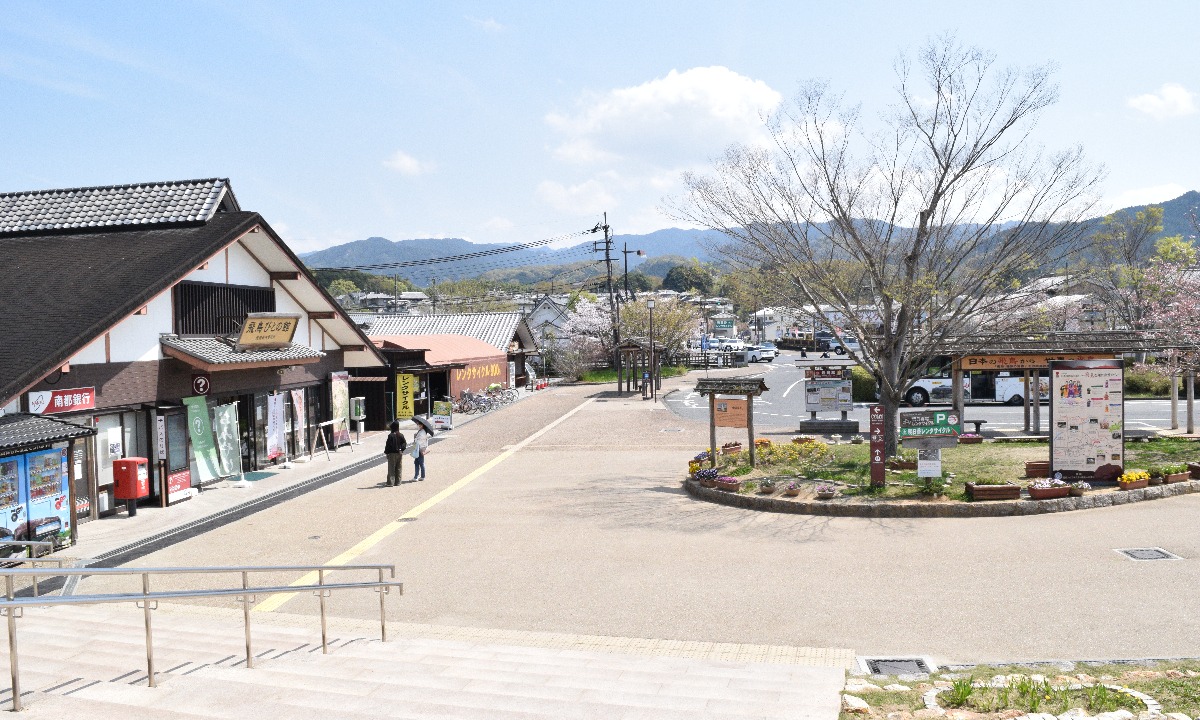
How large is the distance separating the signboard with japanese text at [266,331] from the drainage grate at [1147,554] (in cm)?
1613

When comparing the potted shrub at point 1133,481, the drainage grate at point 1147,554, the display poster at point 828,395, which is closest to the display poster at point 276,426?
the display poster at point 828,395

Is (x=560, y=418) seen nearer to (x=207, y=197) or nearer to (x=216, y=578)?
(x=207, y=197)

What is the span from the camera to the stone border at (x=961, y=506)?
1388cm

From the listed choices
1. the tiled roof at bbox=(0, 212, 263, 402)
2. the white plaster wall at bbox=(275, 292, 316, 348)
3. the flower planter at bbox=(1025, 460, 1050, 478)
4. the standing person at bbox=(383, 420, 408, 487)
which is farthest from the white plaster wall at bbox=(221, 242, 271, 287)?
the flower planter at bbox=(1025, 460, 1050, 478)

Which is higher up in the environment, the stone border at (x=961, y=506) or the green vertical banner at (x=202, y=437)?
the green vertical banner at (x=202, y=437)

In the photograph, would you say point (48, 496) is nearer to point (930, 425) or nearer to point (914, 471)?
point (930, 425)

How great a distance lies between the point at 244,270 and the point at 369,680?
15491 mm

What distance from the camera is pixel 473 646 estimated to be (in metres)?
8.20

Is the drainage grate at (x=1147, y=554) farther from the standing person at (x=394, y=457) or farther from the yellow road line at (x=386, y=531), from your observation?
the standing person at (x=394, y=457)

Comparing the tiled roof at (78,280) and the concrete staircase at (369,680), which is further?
the tiled roof at (78,280)

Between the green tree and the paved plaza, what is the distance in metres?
134

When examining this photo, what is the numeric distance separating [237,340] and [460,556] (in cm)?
893

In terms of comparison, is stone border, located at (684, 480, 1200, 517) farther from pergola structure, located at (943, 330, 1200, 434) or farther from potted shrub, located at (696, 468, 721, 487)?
pergola structure, located at (943, 330, 1200, 434)

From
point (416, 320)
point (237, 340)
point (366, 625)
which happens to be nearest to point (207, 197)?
point (237, 340)
